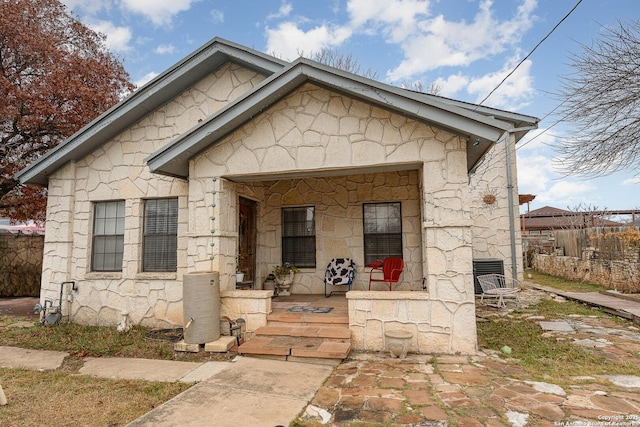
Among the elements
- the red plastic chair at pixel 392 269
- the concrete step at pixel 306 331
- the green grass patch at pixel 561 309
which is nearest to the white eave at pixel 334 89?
the red plastic chair at pixel 392 269

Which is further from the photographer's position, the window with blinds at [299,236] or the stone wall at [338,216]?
the window with blinds at [299,236]

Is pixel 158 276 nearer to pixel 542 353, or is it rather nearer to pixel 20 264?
pixel 542 353

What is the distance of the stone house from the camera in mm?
5117

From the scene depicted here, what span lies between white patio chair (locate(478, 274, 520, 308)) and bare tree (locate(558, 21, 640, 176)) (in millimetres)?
2964

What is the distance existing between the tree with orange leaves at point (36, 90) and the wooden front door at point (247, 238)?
615cm

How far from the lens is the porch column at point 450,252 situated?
496 centimetres

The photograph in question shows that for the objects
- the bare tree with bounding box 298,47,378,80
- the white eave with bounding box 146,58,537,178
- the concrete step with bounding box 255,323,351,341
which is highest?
the bare tree with bounding box 298,47,378,80

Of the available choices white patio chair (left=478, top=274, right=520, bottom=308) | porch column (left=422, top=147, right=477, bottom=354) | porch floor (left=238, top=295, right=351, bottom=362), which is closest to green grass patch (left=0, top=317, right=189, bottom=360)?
porch floor (left=238, top=295, right=351, bottom=362)

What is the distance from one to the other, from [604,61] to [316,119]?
5.61 meters

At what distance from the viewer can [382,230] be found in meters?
7.95

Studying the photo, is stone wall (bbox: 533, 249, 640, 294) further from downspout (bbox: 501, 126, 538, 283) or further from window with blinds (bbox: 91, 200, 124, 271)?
window with blinds (bbox: 91, 200, 124, 271)

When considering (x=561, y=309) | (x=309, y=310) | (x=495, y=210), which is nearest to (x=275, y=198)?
(x=309, y=310)

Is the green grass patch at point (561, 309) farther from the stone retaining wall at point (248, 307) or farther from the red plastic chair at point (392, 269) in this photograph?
the stone retaining wall at point (248, 307)

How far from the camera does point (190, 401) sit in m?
3.67
